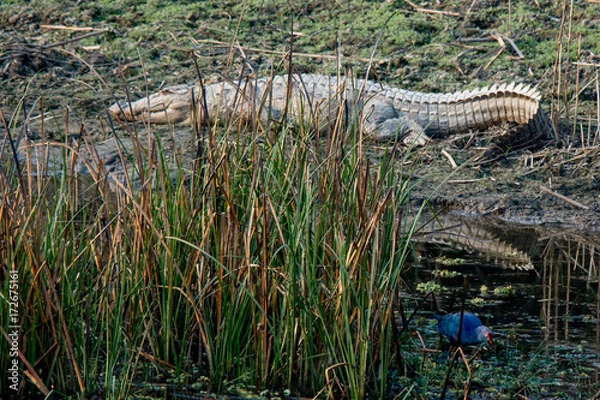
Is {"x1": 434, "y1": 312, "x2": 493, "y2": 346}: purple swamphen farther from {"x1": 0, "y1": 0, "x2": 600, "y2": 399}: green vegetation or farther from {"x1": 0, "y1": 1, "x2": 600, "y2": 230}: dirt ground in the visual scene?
{"x1": 0, "y1": 1, "x2": 600, "y2": 230}: dirt ground

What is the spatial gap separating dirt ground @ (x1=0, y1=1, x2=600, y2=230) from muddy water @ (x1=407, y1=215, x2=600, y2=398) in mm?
504

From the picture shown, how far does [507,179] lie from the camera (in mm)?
6223

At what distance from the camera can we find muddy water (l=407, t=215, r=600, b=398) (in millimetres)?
3352

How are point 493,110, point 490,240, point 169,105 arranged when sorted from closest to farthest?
point 490,240, point 493,110, point 169,105

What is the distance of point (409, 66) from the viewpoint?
28.1 feet

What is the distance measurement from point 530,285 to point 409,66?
182 inches

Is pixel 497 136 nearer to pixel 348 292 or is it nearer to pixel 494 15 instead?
pixel 494 15

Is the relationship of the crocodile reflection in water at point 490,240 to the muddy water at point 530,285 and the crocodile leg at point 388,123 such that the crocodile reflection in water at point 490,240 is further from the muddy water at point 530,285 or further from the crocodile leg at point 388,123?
the crocodile leg at point 388,123

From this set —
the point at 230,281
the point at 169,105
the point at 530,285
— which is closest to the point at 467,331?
the point at 230,281

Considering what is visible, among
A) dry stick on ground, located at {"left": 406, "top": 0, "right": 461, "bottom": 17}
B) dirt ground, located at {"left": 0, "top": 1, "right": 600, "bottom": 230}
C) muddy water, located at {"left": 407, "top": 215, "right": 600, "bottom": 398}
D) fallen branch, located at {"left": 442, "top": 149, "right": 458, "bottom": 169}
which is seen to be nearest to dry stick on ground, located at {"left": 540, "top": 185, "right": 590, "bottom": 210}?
dirt ground, located at {"left": 0, "top": 1, "right": 600, "bottom": 230}

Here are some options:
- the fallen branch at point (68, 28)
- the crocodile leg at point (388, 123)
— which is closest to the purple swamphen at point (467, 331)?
the crocodile leg at point (388, 123)

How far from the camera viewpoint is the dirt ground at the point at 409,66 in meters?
6.16

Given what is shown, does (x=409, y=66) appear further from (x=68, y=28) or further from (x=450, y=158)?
(x=68, y=28)

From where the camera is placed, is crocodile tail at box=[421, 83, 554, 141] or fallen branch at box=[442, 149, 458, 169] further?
crocodile tail at box=[421, 83, 554, 141]
